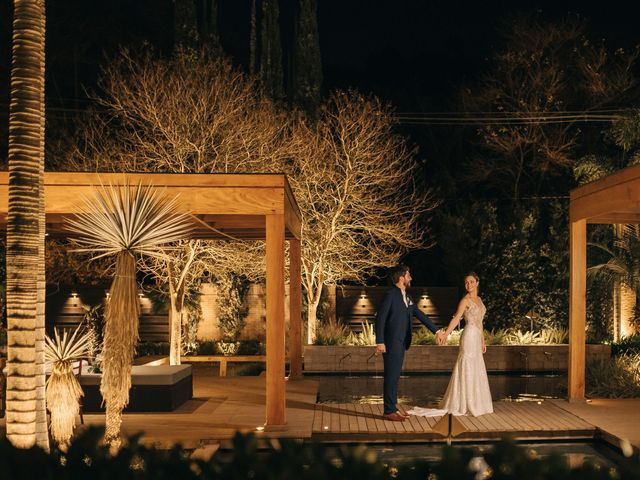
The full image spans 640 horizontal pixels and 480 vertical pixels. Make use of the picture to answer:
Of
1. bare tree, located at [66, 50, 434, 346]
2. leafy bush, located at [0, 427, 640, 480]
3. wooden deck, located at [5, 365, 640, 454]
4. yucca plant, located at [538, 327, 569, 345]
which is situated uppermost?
bare tree, located at [66, 50, 434, 346]

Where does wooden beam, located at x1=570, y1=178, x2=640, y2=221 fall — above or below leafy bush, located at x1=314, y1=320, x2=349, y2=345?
above

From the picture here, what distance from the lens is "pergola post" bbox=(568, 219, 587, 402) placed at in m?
10.9

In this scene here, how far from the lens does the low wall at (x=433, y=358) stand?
53.7 feet

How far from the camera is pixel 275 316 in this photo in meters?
8.72

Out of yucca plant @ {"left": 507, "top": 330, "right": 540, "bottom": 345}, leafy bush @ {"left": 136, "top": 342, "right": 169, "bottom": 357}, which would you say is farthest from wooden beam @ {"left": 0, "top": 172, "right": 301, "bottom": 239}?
leafy bush @ {"left": 136, "top": 342, "right": 169, "bottom": 357}

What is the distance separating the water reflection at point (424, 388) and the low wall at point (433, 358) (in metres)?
0.33

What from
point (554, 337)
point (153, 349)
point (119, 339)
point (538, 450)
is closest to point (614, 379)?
point (538, 450)

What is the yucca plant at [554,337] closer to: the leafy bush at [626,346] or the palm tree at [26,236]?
the leafy bush at [626,346]

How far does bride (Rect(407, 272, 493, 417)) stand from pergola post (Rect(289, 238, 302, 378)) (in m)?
3.89

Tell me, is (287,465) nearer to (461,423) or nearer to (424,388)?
(461,423)

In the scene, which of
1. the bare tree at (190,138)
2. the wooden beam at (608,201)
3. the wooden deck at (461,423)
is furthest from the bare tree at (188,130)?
the wooden deck at (461,423)

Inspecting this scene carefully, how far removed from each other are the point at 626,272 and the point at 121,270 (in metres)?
10.9

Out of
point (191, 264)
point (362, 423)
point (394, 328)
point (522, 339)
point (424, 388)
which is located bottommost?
point (424, 388)

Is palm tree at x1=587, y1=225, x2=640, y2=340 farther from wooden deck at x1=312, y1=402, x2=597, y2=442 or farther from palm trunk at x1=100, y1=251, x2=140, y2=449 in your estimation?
palm trunk at x1=100, y1=251, x2=140, y2=449
